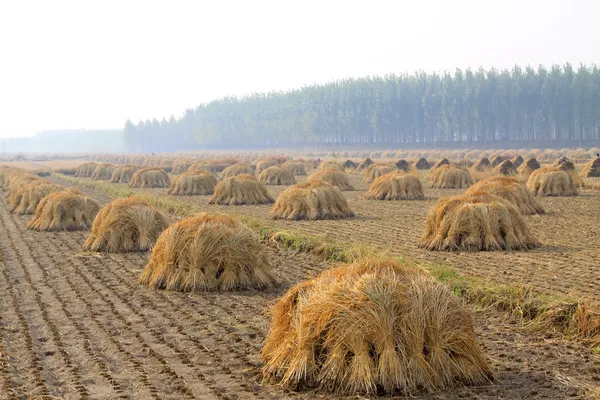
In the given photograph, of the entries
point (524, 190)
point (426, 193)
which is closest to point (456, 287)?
point (524, 190)

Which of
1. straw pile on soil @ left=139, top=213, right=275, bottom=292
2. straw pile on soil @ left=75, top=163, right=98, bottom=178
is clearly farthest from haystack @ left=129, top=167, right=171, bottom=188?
straw pile on soil @ left=139, top=213, right=275, bottom=292

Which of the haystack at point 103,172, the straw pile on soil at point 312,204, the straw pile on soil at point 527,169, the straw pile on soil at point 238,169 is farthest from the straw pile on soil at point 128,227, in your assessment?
the haystack at point 103,172

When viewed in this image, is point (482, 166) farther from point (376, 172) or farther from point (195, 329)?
point (195, 329)

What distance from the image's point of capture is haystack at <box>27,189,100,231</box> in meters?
20.3

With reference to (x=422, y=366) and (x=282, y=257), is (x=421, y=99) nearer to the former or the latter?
(x=282, y=257)

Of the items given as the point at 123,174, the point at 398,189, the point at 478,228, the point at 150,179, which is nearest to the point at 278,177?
the point at 150,179

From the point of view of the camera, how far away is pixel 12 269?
14117mm

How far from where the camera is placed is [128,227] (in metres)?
15.9

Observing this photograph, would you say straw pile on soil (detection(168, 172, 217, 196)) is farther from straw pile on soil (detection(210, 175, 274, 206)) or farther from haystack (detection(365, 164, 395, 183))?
haystack (detection(365, 164, 395, 183))

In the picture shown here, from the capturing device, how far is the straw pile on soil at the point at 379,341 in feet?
21.2

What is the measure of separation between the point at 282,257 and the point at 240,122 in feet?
538

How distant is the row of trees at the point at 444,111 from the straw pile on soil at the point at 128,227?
303ft

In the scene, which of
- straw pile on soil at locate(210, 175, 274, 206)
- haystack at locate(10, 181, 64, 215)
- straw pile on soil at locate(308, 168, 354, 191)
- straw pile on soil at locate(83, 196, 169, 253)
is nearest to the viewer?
straw pile on soil at locate(83, 196, 169, 253)

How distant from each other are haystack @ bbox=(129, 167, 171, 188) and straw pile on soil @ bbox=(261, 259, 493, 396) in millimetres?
35457
